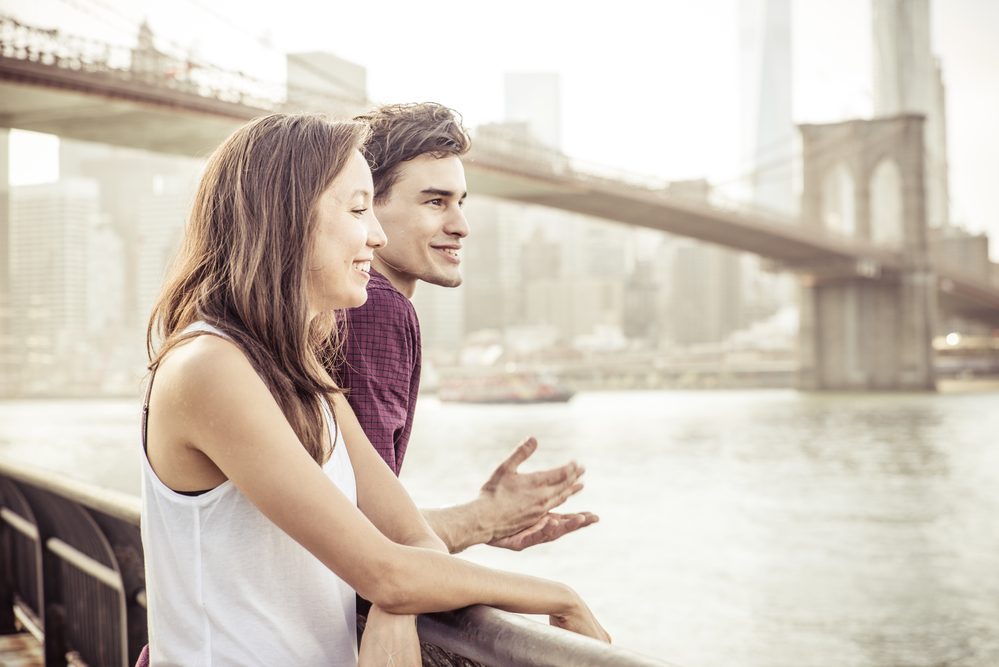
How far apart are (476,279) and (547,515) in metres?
59.8

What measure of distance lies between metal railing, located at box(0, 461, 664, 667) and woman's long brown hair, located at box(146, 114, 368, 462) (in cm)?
21

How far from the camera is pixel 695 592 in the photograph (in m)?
9.69

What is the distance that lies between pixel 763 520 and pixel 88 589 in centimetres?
1194

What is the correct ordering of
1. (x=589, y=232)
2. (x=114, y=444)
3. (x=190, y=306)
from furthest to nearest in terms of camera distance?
(x=589, y=232)
(x=114, y=444)
(x=190, y=306)

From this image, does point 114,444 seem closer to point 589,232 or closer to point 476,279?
point 476,279

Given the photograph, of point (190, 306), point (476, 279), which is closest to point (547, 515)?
point (190, 306)

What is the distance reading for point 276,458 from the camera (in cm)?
86

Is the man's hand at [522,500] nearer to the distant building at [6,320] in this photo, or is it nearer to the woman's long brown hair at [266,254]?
the woman's long brown hair at [266,254]

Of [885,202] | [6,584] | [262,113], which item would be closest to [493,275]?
[885,202]

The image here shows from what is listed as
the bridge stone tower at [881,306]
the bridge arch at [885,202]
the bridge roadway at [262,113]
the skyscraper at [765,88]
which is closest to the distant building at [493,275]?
the bridge arch at [885,202]

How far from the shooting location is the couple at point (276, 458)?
2.85 ft

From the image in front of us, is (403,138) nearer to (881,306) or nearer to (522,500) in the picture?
(522,500)

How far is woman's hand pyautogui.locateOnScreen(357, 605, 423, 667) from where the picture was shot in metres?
0.92

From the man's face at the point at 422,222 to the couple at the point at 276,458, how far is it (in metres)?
0.42
